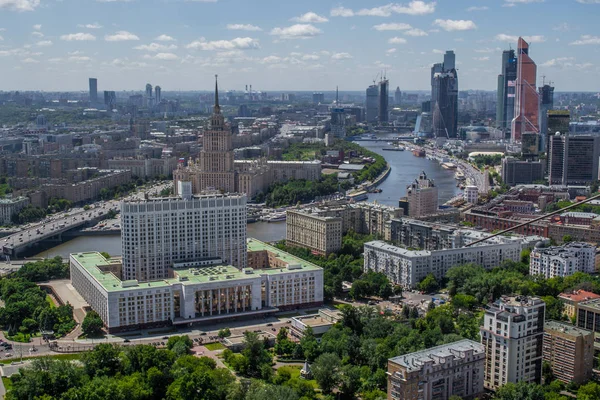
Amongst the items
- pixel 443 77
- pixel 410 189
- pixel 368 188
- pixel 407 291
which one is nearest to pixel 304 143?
pixel 443 77

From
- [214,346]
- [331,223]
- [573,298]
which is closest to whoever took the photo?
[214,346]

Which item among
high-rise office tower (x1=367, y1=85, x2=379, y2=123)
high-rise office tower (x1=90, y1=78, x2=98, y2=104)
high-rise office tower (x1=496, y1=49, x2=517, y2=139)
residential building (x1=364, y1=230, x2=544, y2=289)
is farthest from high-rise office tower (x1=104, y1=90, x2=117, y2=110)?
residential building (x1=364, y1=230, x2=544, y2=289)

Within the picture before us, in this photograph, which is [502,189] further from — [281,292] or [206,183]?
[281,292]

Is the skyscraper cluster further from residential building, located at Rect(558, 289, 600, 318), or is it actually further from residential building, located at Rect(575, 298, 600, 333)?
residential building, located at Rect(575, 298, 600, 333)

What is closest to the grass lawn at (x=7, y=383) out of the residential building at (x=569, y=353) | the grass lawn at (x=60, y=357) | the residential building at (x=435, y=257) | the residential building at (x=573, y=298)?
the grass lawn at (x=60, y=357)

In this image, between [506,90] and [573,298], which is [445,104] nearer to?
[506,90]

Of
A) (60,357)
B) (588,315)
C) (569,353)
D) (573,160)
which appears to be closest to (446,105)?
(573,160)
